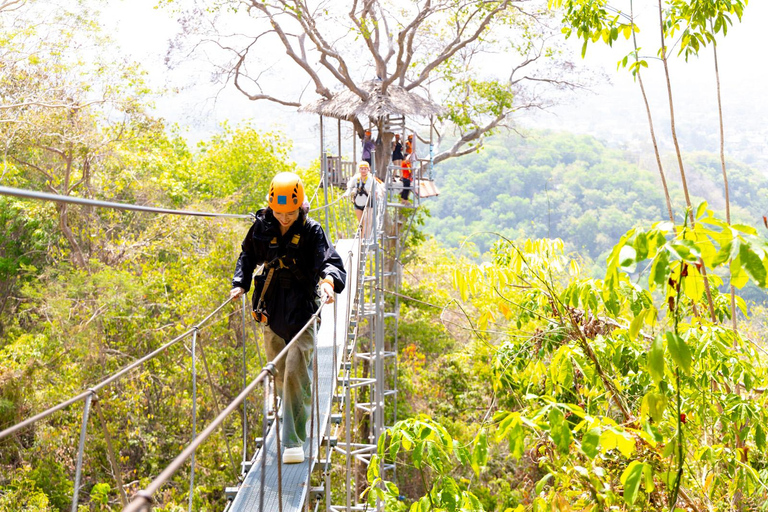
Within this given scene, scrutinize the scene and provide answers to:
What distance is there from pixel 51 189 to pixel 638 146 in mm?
54495

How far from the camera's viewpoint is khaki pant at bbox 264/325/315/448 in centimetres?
290

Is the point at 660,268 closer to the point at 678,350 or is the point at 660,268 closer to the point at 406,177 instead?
the point at 678,350

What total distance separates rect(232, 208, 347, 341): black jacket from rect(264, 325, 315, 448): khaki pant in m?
0.06

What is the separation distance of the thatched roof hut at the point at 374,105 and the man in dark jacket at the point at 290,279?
24.9 ft

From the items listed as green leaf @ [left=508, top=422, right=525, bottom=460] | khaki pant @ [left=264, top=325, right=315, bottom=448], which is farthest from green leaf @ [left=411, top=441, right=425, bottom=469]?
khaki pant @ [left=264, top=325, right=315, bottom=448]

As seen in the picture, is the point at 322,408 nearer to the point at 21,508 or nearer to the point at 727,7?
the point at 727,7

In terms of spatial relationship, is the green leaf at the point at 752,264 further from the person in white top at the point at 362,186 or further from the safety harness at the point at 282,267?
the person in white top at the point at 362,186

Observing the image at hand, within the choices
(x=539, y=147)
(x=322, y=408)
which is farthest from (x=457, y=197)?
→ (x=322, y=408)

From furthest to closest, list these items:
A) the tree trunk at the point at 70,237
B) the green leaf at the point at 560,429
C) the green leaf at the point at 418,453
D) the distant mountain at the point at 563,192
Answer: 1. the distant mountain at the point at 563,192
2. the tree trunk at the point at 70,237
3. the green leaf at the point at 418,453
4. the green leaf at the point at 560,429

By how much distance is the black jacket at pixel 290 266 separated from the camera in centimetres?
280

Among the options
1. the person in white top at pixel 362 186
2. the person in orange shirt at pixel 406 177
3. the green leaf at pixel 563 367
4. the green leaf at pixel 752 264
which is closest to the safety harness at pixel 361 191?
the person in white top at pixel 362 186

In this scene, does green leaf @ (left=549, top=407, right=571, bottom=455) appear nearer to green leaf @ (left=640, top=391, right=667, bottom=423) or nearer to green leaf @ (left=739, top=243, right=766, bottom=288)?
green leaf @ (left=640, top=391, right=667, bottom=423)

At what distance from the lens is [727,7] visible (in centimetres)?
223

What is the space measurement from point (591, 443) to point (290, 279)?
160 cm
